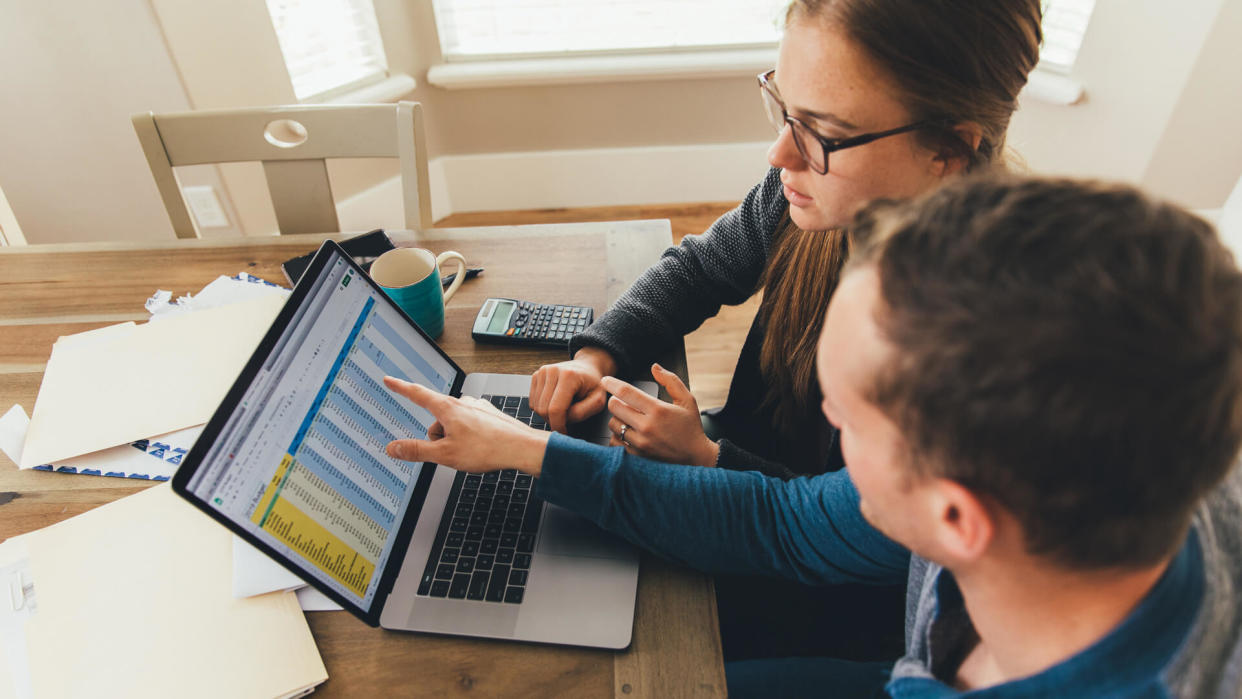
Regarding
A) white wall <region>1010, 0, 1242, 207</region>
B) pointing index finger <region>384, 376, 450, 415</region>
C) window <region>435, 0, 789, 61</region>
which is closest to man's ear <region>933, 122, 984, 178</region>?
pointing index finger <region>384, 376, 450, 415</region>

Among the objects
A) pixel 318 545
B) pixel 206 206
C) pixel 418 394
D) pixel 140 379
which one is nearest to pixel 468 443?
pixel 418 394

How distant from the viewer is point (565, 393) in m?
0.78

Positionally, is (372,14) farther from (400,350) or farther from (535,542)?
(535,542)

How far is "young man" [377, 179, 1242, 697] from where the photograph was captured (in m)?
0.32

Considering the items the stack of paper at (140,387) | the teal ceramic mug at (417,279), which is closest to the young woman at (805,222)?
the teal ceramic mug at (417,279)

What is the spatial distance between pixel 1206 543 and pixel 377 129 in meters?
1.27

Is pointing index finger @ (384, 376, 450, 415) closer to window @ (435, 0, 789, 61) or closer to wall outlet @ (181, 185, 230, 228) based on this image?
wall outlet @ (181, 185, 230, 228)

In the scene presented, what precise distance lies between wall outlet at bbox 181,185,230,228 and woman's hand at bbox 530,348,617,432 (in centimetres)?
165

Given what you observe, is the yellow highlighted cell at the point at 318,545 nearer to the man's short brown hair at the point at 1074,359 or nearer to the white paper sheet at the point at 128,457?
the white paper sheet at the point at 128,457

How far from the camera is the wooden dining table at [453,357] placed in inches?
22.0

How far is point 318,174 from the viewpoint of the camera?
4.12ft

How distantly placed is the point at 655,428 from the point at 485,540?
21 cm

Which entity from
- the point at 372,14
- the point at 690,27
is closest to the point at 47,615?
the point at 372,14

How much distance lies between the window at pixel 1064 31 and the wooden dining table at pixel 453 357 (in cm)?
185
